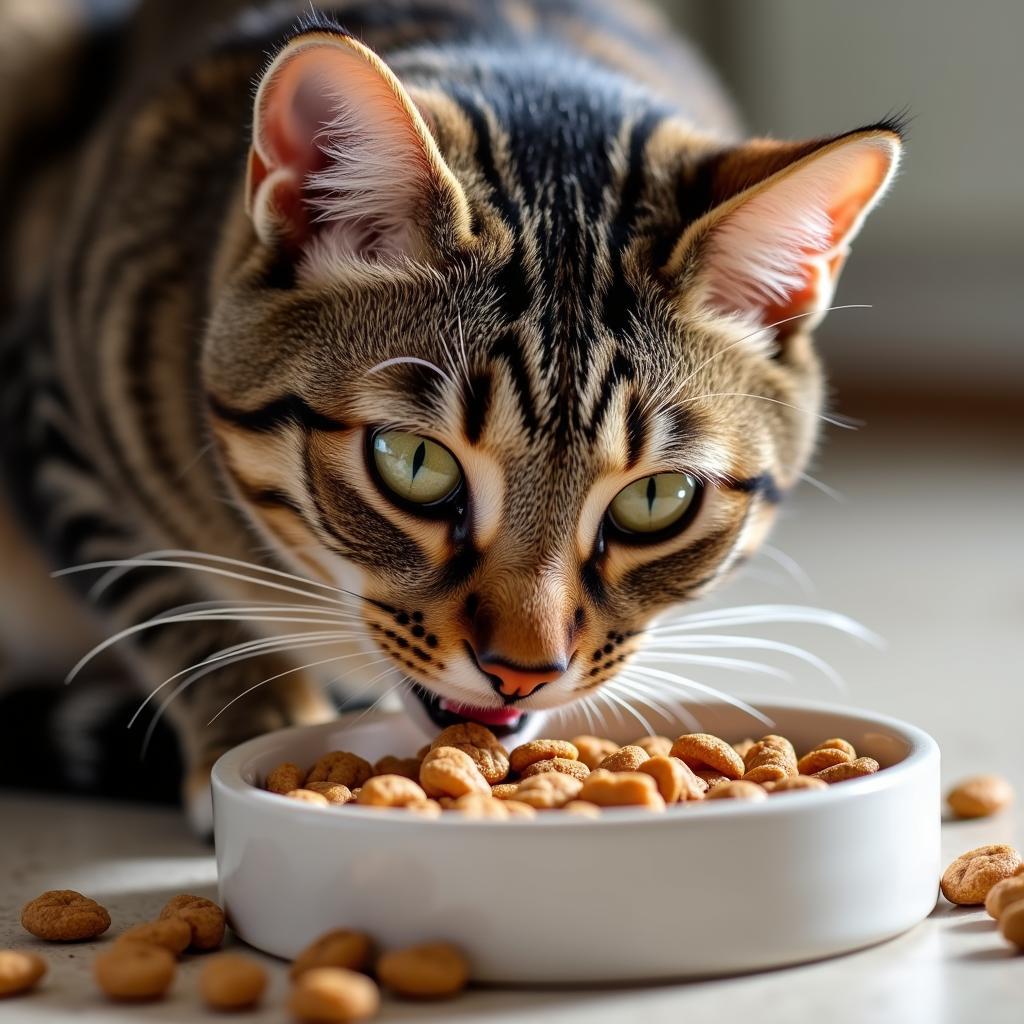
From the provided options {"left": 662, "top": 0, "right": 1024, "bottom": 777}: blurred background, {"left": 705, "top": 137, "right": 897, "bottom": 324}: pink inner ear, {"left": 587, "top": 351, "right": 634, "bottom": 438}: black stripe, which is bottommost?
{"left": 662, "top": 0, "right": 1024, "bottom": 777}: blurred background

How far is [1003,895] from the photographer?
Answer: 1.04 meters

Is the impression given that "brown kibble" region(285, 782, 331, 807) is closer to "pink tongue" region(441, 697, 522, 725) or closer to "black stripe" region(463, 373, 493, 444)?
"pink tongue" region(441, 697, 522, 725)

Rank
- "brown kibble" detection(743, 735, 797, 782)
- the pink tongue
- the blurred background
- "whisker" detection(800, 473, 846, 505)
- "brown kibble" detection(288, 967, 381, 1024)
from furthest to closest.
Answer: the blurred background → "whisker" detection(800, 473, 846, 505) → the pink tongue → "brown kibble" detection(743, 735, 797, 782) → "brown kibble" detection(288, 967, 381, 1024)

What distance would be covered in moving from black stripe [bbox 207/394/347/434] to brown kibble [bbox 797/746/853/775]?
0.44 m

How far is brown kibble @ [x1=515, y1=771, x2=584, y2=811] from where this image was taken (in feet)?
3.30

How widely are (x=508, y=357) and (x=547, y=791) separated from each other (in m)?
0.33

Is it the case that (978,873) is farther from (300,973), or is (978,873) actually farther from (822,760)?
(300,973)

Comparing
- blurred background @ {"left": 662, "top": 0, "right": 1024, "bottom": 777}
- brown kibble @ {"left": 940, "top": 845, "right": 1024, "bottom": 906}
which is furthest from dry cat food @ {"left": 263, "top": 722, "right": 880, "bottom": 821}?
blurred background @ {"left": 662, "top": 0, "right": 1024, "bottom": 777}

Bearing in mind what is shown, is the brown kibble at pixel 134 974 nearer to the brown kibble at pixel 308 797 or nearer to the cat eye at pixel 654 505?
the brown kibble at pixel 308 797

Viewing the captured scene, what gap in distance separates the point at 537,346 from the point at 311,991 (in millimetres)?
496

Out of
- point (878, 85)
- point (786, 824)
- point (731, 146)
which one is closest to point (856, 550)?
point (731, 146)

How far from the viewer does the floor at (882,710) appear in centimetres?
93

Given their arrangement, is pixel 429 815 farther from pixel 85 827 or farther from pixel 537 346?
pixel 85 827

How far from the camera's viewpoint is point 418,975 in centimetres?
92
